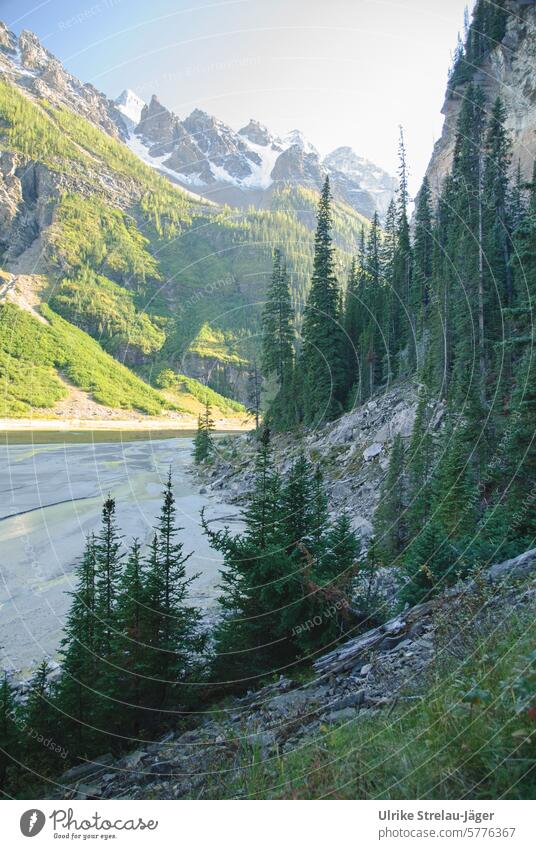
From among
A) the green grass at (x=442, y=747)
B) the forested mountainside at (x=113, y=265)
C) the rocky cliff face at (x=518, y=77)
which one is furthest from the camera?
the forested mountainside at (x=113, y=265)

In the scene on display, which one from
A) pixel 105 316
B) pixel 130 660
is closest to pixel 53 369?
pixel 105 316

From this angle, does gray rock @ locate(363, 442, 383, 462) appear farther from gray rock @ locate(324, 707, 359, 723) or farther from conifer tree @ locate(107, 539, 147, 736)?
gray rock @ locate(324, 707, 359, 723)

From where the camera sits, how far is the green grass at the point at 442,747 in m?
2.79

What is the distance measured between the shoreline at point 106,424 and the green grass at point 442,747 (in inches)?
2822

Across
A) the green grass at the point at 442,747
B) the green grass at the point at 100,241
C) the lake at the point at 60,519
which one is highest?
the green grass at the point at 100,241

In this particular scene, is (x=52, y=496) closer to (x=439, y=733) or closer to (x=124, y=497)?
(x=124, y=497)

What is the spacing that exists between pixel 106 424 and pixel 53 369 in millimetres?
29111

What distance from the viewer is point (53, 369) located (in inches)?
4296

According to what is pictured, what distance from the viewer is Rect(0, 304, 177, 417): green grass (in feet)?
322

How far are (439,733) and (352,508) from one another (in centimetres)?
1739

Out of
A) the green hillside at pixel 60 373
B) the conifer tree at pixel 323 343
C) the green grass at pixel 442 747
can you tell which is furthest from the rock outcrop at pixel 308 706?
the green hillside at pixel 60 373

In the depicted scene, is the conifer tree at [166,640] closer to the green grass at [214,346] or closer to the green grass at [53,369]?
the green grass at [53,369]

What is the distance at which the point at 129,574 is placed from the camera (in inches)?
360

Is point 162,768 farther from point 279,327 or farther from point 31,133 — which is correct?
point 31,133
